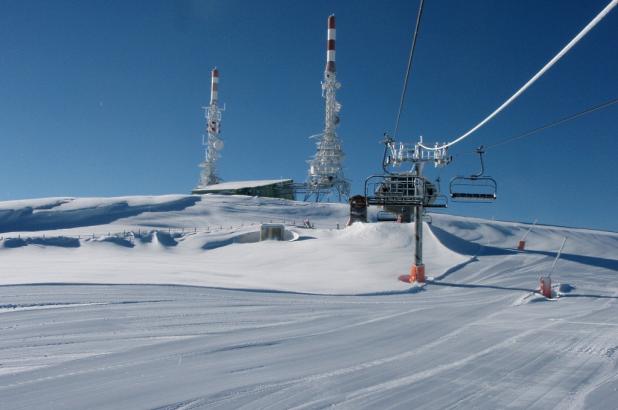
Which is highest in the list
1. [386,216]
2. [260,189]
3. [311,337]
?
[260,189]

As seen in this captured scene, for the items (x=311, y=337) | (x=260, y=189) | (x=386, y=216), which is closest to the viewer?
(x=311, y=337)

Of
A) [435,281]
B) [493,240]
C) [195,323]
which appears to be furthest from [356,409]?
[493,240]

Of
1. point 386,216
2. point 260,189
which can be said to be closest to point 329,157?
point 260,189

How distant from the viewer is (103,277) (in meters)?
13.0

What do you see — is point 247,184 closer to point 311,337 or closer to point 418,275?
point 418,275

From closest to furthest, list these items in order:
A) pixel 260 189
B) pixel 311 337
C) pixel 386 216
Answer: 1. pixel 311 337
2. pixel 386 216
3. pixel 260 189

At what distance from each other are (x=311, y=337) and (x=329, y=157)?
5877cm

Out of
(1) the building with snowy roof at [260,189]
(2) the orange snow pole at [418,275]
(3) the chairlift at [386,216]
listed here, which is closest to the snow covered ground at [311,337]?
(2) the orange snow pole at [418,275]

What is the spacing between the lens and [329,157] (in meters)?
65.7

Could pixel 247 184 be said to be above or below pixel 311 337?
above

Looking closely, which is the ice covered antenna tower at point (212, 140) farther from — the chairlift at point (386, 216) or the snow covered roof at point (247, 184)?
the chairlift at point (386, 216)

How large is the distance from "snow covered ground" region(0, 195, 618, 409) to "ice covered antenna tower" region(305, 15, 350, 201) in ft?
148

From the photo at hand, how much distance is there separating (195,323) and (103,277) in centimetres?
602

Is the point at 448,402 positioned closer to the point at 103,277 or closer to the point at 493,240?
the point at 103,277
